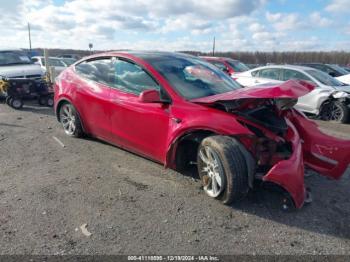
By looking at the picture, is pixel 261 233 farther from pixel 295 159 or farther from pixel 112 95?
pixel 112 95

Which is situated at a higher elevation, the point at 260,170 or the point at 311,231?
the point at 260,170

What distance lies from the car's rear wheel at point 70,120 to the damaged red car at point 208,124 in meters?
0.38

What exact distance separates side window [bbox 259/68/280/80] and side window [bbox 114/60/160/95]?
6.67 meters

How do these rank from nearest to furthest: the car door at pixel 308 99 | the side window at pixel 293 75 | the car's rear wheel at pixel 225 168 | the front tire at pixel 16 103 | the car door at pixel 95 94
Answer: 1. the car's rear wheel at pixel 225 168
2. the car door at pixel 95 94
3. the car door at pixel 308 99
4. the front tire at pixel 16 103
5. the side window at pixel 293 75

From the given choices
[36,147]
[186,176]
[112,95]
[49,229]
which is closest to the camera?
[49,229]

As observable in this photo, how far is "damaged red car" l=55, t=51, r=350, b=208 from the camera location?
3.45 meters

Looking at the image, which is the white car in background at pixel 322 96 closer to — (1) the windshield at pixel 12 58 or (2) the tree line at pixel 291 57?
(1) the windshield at pixel 12 58

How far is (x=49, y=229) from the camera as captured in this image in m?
3.14

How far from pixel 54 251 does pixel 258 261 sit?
1.73 metres

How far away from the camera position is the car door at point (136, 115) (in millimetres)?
4185

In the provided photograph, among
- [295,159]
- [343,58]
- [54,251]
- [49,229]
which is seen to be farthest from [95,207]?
[343,58]

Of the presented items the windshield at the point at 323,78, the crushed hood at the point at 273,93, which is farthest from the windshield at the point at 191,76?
the windshield at the point at 323,78

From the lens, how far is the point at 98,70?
17.5 ft

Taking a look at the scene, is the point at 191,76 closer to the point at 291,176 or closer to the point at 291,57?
the point at 291,176
